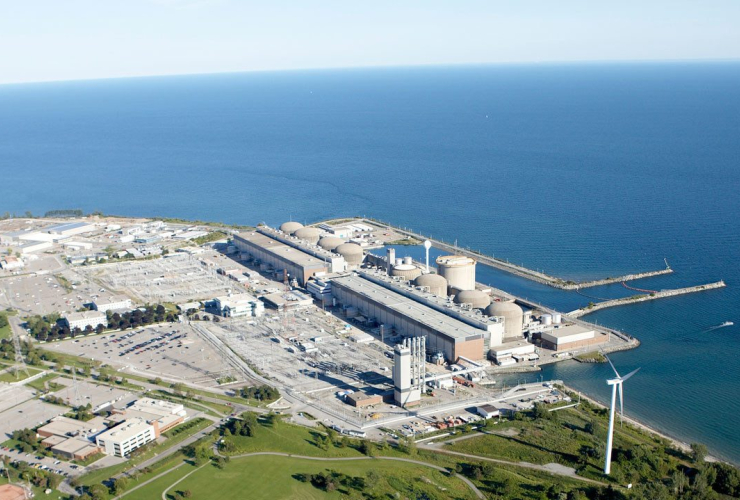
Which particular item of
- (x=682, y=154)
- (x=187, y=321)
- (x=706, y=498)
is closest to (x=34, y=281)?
(x=187, y=321)

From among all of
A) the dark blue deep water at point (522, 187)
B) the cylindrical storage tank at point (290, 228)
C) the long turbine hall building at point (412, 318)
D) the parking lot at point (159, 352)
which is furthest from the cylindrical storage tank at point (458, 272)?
the cylindrical storage tank at point (290, 228)

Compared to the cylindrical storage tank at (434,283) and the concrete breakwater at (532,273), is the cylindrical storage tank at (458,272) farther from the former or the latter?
the concrete breakwater at (532,273)

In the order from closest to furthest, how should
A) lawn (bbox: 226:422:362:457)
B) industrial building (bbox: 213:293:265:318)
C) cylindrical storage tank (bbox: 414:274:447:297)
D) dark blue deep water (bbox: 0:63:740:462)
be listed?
lawn (bbox: 226:422:362:457) < dark blue deep water (bbox: 0:63:740:462) < cylindrical storage tank (bbox: 414:274:447:297) < industrial building (bbox: 213:293:265:318)

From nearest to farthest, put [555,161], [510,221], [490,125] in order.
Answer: [510,221] < [555,161] < [490,125]

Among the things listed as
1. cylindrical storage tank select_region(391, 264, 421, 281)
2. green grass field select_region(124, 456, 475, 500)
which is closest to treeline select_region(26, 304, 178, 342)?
cylindrical storage tank select_region(391, 264, 421, 281)

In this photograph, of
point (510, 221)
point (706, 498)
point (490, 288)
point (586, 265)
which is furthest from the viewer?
point (510, 221)

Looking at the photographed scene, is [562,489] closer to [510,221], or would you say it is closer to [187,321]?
[187,321]

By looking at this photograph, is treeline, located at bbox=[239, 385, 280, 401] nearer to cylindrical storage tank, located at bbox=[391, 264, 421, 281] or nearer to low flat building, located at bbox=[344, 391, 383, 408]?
low flat building, located at bbox=[344, 391, 383, 408]

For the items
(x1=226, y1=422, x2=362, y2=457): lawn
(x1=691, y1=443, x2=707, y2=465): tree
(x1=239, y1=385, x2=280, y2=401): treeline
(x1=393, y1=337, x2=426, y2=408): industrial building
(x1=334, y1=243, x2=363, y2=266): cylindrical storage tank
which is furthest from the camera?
(x1=334, y1=243, x2=363, y2=266): cylindrical storage tank
